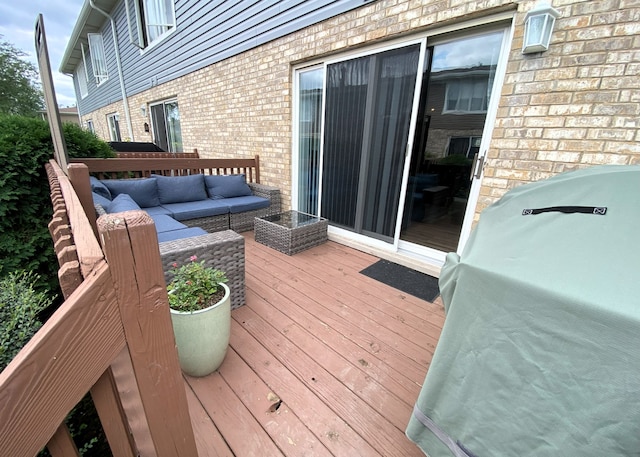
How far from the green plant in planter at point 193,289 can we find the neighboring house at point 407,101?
2105mm

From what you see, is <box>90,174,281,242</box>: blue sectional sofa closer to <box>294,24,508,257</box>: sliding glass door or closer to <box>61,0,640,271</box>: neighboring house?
<box>61,0,640,271</box>: neighboring house

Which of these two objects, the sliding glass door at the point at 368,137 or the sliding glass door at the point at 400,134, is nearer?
the sliding glass door at the point at 400,134

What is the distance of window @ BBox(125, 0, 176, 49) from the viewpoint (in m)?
5.75

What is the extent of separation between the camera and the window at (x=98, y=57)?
9.03 meters

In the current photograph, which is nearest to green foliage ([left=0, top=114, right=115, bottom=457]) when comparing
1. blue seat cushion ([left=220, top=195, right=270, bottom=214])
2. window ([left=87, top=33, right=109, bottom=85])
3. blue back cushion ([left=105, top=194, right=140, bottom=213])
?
blue back cushion ([left=105, top=194, right=140, bottom=213])

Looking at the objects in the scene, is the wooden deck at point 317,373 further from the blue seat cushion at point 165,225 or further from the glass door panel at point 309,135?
the glass door panel at point 309,135

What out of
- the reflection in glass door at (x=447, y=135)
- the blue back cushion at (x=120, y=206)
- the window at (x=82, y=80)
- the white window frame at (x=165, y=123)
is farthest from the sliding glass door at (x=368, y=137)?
the window at (x=82, y=80)

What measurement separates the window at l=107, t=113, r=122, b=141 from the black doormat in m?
10.6

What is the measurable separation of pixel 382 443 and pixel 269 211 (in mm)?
3324

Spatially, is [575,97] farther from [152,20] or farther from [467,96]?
[152,20]

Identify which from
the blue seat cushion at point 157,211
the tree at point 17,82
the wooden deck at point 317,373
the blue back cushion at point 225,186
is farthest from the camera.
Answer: the tree at point 17,82

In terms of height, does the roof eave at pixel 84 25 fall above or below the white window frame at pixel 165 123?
above

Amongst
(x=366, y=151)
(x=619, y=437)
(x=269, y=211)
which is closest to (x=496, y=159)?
(x=366, y=151)

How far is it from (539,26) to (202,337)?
2913 mm
